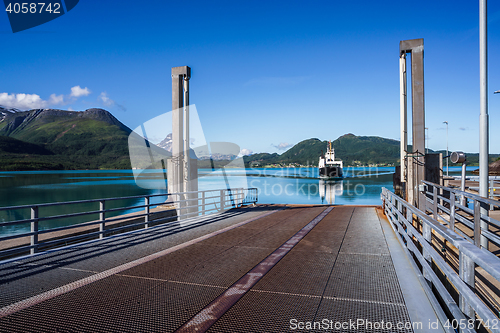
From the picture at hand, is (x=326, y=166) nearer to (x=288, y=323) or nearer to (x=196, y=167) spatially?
(x=196, y=167)

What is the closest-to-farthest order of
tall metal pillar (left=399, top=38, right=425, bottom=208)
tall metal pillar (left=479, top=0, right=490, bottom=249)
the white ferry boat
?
tall metal pillar (left=479, top=0, right=490, bottom=249) < tall metal pillar (left=399, top=38, right=425, bottom=208) < the white ferry boat

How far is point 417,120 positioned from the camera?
13477 mm

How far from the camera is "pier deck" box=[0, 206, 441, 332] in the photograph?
3578mm

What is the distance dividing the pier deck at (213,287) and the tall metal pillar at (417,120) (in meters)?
6.59

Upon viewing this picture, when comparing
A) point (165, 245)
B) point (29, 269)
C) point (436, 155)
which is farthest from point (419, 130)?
point (29, 269)

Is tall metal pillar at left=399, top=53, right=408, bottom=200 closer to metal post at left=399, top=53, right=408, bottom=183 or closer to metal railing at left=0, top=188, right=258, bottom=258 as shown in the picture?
metal post at left=399, top=53, right=408, bottom=183

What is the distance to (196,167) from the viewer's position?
→ 1625cm

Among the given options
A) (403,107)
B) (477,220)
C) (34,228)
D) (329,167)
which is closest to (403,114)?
(403,107)

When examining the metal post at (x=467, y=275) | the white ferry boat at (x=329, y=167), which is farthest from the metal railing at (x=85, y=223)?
the white ferry boat at (x=329, y=167)

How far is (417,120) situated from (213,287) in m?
12.1

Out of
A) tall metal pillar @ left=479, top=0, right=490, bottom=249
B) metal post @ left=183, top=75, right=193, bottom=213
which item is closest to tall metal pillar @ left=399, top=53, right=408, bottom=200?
tall metal pillar @ left=479, top=0, right=490, bottom=249

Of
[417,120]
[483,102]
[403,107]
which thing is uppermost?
[403,107]

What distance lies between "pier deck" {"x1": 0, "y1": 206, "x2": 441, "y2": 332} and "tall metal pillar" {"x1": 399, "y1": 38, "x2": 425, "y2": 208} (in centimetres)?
659

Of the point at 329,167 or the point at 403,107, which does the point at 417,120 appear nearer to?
the point at 403,107
